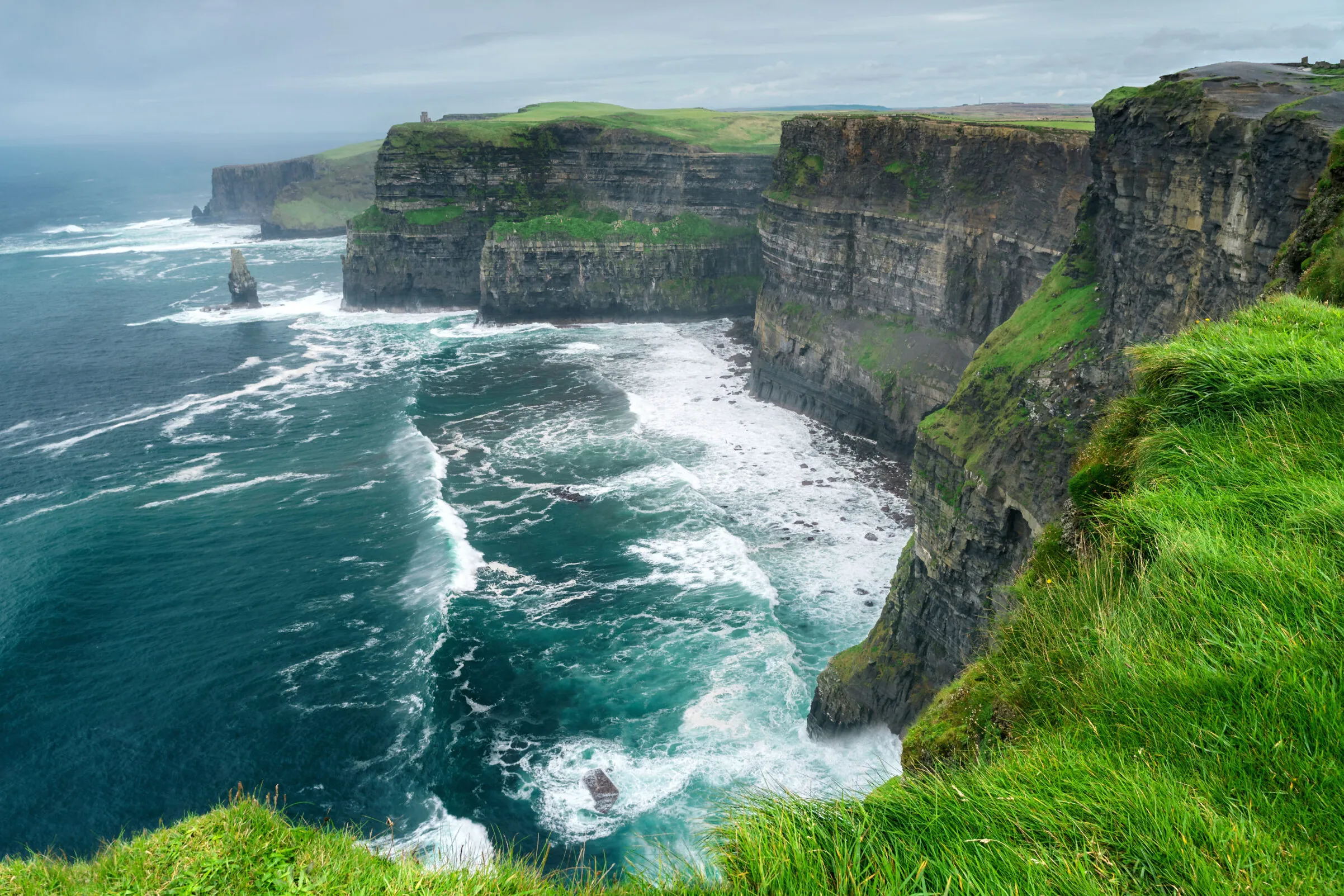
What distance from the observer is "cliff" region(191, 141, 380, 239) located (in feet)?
490

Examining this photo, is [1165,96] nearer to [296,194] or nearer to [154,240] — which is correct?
[296,194]

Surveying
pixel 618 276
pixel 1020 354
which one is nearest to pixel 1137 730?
pixel 1020 354

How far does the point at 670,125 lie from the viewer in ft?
353

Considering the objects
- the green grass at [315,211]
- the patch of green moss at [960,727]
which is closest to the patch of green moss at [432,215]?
the green grass at [315,211]

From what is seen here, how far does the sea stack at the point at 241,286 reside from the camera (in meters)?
95.6

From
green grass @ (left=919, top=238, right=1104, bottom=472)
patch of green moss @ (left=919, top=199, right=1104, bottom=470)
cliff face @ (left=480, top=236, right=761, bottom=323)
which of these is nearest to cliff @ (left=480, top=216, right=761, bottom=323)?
cliff face @ (left=480, top=236, right=761, bottom=323)

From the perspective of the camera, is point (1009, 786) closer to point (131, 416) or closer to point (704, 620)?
point (704, 620)

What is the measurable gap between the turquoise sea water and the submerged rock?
1.21 ft

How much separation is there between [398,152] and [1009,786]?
97357mm

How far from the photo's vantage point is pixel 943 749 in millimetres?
11297

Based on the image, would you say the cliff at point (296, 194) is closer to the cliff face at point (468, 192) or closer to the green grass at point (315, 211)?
the green grass at point (315, 211)

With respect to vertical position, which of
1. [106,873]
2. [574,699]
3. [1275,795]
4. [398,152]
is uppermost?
[398,152]

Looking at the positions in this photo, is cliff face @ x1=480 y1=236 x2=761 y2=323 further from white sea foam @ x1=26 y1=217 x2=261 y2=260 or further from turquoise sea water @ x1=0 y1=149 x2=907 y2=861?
white sea foam @ x1=26 y1=217 x2=261 y2=260

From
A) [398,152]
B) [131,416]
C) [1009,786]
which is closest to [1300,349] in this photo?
[1009,786]
